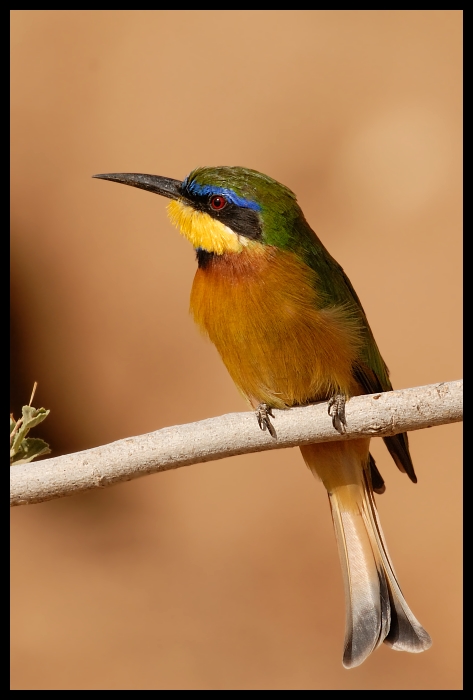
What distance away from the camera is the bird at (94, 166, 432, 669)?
2.14 meters

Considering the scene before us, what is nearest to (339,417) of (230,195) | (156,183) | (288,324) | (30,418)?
(288,324)

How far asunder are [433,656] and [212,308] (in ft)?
8.01

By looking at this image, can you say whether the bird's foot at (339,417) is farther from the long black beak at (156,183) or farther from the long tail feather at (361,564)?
the long black beak at (156,183)

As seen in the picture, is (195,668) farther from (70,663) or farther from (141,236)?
(141,236)

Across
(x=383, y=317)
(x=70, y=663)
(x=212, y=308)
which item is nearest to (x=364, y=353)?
(x=212, y=308)

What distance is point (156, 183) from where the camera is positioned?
93.5 inches

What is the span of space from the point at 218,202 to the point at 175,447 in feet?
2.66

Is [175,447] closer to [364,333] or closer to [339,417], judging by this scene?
[339,417]

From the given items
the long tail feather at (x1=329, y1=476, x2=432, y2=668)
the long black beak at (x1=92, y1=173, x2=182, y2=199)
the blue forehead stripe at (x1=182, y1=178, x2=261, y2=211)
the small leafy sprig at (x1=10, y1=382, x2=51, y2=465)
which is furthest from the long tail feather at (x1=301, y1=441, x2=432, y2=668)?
the small leafy sprig at (x1=10, y1=382, x2=51, y2=465)

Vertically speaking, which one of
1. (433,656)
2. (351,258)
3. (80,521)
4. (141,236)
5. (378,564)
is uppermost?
(141,236)

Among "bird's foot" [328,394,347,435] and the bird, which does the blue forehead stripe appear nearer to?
the bird

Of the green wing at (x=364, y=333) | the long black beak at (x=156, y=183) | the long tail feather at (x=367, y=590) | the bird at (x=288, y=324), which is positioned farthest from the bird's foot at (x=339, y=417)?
the long black beak at (x=156, y=183)

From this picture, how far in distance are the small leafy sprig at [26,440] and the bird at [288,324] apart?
0.62 meters

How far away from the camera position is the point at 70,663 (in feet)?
13.0
